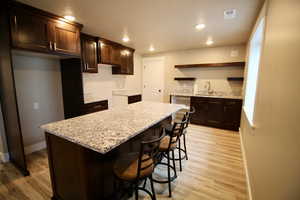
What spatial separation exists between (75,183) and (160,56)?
4740 mm

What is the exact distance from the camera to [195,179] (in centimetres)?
199

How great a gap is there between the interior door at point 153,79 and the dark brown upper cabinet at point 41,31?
3.16 meters

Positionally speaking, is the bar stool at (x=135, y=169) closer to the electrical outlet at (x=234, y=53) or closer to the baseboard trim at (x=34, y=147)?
the baseboard trim at (x=34, y=147)

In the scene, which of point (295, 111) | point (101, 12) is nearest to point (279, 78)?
point (295, 111)

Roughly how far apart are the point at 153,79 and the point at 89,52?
9.09ft

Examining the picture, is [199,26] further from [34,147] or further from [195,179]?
[34,147]

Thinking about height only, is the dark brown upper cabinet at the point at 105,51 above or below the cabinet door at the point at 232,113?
above

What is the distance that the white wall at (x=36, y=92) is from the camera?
2.48 m

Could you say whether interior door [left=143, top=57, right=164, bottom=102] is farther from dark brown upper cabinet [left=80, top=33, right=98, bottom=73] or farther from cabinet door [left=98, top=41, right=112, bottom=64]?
dark brown upper cabinet [left=80, top=33, right=98, bottom=73]

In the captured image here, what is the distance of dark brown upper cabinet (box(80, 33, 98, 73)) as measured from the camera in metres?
3.06

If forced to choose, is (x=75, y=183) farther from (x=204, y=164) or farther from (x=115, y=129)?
(x=204, y=164)

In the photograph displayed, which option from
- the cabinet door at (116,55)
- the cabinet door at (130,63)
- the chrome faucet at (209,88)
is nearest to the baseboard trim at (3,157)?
the cabinet door at (116,55)

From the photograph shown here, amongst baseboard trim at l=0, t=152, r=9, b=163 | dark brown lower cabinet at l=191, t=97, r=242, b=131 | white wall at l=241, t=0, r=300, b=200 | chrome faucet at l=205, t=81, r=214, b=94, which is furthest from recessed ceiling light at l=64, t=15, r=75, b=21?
chrome faucet at l=205, t=81, r=214, b=94

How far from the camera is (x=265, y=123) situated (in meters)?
1.29
